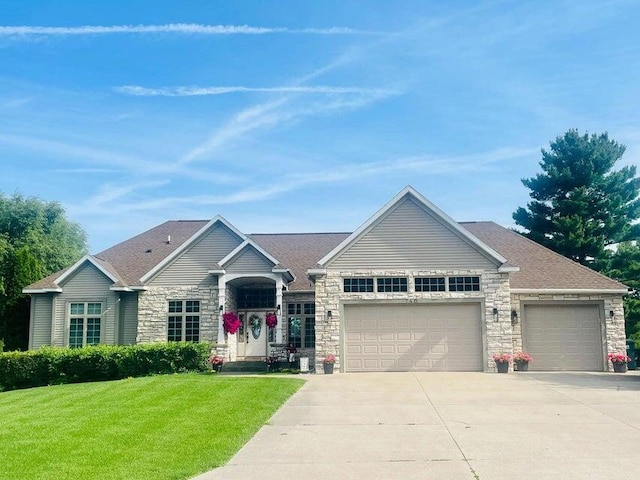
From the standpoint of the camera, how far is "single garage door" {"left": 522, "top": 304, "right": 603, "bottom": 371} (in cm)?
2080

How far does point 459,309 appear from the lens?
66.3ft

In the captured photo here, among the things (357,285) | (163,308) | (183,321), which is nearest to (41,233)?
(163,308)

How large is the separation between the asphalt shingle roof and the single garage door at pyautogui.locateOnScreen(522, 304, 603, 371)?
93 centimetres

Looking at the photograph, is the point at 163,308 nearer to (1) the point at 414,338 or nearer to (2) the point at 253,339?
(2) the point at 253,339

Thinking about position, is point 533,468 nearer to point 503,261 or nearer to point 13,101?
point 503,261

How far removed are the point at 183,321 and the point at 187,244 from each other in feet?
9.70

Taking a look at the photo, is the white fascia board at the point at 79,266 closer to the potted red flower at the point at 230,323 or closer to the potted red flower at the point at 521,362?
the potted red flower at the point at 230,323

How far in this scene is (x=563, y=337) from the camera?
68.7 ft

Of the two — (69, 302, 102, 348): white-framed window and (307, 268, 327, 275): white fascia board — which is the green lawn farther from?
(69, 302, 102, 348): white-framed window

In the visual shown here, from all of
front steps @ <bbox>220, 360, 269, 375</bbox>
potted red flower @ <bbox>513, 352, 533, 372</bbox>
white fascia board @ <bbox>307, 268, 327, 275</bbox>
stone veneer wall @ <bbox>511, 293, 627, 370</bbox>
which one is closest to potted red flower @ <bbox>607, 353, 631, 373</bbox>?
stone veneer wall @ <bbox>511, 293, 627, 370</bbox>

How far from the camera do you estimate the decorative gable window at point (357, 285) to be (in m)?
20.4

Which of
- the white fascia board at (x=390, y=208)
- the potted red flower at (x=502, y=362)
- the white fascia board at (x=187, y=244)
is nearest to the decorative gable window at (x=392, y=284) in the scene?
the white fascia board at (x=390, y=208)

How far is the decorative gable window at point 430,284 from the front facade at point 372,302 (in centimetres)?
3

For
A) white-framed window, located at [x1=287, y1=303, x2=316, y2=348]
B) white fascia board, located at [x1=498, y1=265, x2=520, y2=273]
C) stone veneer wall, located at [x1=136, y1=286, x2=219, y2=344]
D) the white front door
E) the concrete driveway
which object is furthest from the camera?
the white front door
